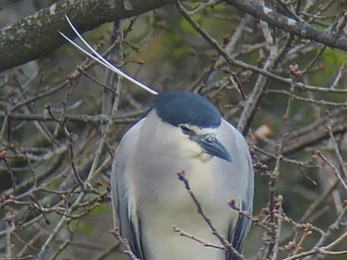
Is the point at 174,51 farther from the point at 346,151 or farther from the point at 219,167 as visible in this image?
the point at 219,167

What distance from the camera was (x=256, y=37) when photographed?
15.3 feet

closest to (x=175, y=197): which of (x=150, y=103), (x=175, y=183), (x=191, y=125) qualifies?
(x=175, y=183)

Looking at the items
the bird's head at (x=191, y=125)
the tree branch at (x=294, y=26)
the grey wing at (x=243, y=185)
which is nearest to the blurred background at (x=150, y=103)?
the grey wing at (x=243, y=185)

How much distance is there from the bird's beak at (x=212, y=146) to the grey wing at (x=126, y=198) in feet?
1.33

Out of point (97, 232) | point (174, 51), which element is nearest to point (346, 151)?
point (174, 51)

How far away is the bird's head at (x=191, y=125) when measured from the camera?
2746 millimetres

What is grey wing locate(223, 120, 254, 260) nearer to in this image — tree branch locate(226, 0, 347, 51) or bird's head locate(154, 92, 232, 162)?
bird's head locate(154, 92, 232, 162)

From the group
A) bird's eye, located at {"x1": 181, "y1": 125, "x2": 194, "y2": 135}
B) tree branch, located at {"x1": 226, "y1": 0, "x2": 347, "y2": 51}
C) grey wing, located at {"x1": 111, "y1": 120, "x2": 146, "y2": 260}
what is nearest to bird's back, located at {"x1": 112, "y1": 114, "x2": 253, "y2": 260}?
grey wing, located at {"x1": 111, "y1": 120, "x2": 146, "y2": 260}

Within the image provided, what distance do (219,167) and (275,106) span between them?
211 cm

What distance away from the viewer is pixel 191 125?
278 centimetres

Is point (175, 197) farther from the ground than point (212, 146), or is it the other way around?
point (212, 146)

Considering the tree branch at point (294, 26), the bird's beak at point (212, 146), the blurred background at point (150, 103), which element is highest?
the tree branch at point (294, 26)

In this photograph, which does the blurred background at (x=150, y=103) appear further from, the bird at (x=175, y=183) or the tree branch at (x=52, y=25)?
the tree branch at (x=52, y=25)

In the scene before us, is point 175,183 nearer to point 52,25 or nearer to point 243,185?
point 243,185
